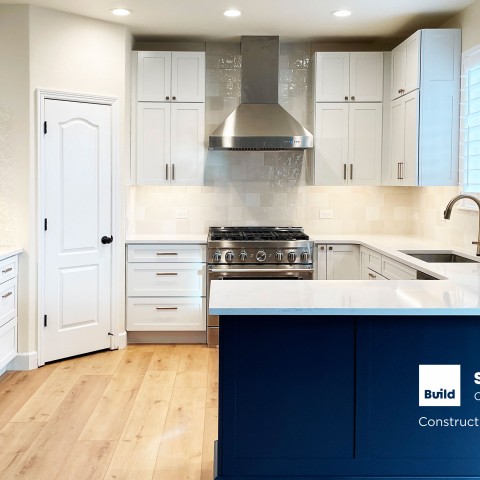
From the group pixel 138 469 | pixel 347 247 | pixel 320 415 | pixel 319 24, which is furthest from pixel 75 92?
pixel 320 415

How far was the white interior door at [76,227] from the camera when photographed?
15.2 ft

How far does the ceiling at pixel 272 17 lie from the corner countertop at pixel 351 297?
2232mm

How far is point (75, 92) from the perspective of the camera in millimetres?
4680

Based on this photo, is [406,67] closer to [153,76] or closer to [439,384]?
[153,76]

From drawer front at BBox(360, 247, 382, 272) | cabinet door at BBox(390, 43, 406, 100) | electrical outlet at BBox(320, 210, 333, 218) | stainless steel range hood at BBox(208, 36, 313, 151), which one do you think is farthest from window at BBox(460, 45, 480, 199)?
electrical outlet at BBox(320, 210, 333, 218)

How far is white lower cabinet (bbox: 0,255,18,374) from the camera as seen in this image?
4195mm

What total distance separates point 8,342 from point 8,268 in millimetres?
527

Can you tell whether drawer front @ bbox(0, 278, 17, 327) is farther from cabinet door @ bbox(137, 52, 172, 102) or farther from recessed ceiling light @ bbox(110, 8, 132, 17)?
recessed ceiling light @ bbox(110, 8, 132, 17)

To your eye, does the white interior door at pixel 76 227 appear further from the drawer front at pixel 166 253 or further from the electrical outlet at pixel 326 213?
the electrical outlet at pixel 326 213

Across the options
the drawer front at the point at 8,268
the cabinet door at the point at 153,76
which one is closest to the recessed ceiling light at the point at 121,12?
the cabinet door at the point at 153,76

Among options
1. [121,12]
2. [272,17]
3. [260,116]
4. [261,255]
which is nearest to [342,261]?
[261,255]

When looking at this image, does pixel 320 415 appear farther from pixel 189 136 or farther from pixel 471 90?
pixel 189 136

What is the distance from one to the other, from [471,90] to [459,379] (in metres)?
2.65

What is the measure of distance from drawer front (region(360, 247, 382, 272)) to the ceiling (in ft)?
5.95
